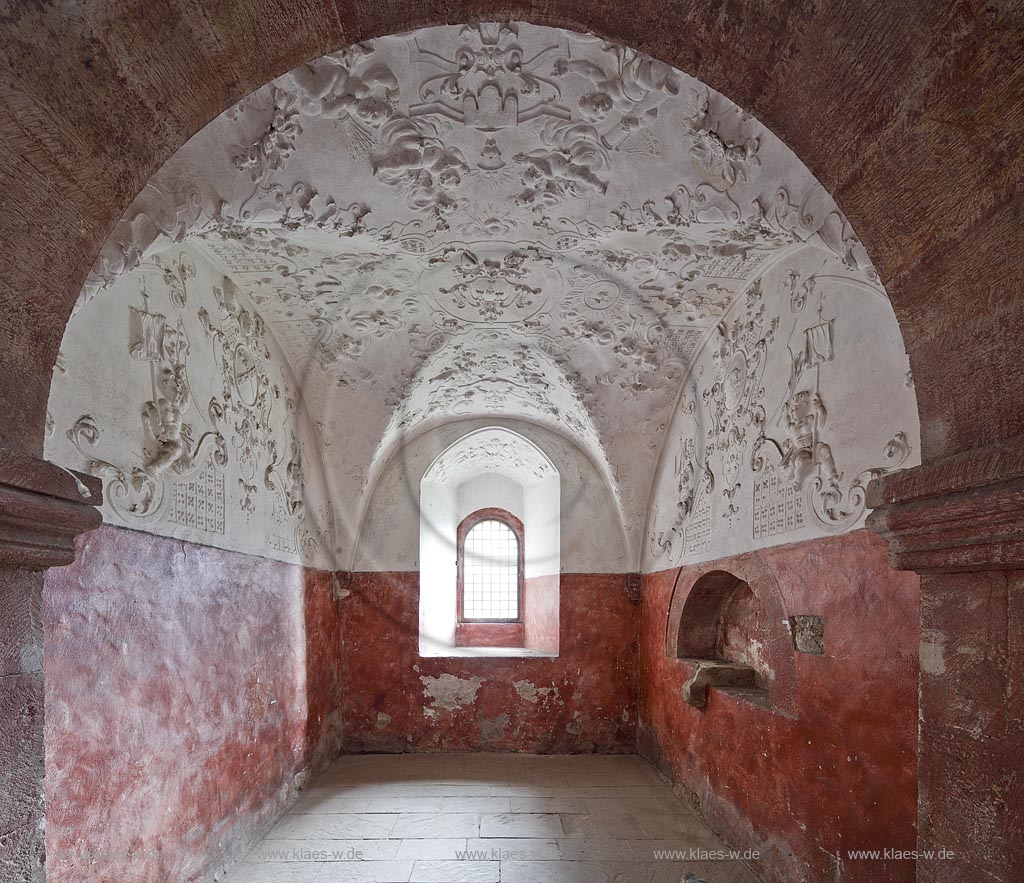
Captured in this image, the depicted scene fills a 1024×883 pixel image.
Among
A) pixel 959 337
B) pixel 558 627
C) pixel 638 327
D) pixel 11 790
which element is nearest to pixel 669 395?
pixel 638 327

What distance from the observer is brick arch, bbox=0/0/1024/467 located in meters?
1.47

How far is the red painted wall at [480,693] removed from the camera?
303 inches

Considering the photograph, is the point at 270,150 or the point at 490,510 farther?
the point at 490,510

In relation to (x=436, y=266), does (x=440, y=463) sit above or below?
below

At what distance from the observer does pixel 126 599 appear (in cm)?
350

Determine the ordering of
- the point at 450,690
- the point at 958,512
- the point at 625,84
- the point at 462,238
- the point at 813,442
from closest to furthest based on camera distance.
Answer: the point at 958,512, the point at 625,84, the point at 813,442, the point at 462,238, the point at 450,690

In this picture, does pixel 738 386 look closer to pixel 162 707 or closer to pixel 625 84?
pixel 625 84

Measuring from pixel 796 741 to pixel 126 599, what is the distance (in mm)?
3305

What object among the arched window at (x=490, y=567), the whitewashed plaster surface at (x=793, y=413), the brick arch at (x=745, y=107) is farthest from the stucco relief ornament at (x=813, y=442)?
the arched window at (x=490, y=567)

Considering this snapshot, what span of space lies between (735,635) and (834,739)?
7.74ft

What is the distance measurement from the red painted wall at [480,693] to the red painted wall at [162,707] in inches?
67.3

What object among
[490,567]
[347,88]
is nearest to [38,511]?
[347,88]

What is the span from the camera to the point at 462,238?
4.53 metres

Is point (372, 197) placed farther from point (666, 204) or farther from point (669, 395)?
point (669, 395)
